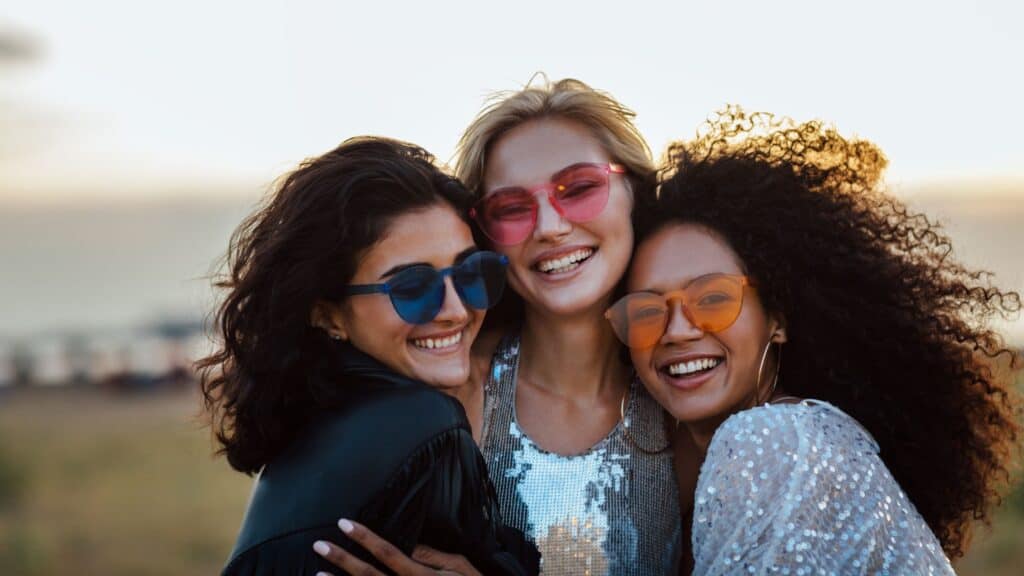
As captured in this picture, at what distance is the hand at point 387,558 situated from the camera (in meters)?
3.03

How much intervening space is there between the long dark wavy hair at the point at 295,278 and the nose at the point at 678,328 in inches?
32.6

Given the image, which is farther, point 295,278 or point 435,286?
point 435,286

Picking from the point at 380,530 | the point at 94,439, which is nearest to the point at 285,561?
the point at 380,530

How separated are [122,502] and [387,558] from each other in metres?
13.4

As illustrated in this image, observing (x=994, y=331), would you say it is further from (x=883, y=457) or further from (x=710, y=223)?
(x=710, y=223)

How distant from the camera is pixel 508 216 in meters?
4.18

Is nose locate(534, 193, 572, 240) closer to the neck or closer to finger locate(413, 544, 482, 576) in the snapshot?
the neck

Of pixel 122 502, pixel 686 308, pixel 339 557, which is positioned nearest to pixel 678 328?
pixel 686 308

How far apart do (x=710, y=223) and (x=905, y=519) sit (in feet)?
3.88

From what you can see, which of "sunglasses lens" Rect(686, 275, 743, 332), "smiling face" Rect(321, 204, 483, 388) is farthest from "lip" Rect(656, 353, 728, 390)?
"smiling face" Rect(321, 204, 483, 388)

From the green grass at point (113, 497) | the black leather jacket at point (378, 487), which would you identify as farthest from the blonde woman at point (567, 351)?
the green grass at point (113, 497)

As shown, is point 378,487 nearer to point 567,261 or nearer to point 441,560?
point 441,560

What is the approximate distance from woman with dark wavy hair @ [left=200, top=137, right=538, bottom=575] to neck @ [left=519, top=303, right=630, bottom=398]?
615 mm

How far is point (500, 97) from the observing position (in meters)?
4.50
